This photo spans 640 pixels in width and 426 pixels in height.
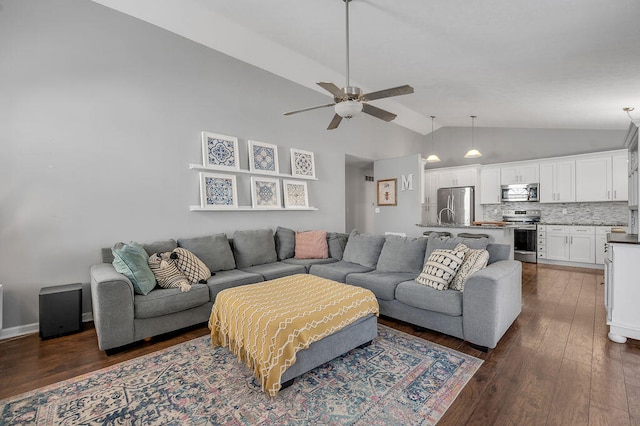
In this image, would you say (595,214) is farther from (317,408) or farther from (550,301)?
(317,408)

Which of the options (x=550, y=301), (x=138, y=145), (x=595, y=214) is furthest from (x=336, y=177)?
(x=595, y=214)

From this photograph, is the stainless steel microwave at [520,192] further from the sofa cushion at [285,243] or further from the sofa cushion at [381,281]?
the sofa cushion at [285,243]

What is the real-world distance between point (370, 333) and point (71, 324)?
281 cm

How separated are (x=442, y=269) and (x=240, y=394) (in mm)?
1987

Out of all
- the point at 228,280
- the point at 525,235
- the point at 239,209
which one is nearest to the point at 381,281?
the point at 228,280

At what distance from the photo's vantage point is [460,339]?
2689mm

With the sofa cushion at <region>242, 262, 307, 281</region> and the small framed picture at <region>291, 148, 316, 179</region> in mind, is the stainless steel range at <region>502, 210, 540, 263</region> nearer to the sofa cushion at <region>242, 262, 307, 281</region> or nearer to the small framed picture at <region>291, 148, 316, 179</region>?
the small framed picture at <region>291, 148, 316, 179</region>

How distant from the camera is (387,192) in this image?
21.6 ft

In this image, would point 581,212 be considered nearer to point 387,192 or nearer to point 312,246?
point 387,192

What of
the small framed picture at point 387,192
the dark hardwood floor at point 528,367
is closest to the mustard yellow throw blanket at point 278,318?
the dark hardwood floor at point 528,367

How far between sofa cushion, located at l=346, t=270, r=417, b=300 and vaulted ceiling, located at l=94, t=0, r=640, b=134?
2776 millimetres

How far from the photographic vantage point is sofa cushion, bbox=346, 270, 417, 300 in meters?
3.00

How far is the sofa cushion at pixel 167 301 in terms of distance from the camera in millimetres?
2570

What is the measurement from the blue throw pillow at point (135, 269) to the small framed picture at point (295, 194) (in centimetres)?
240
